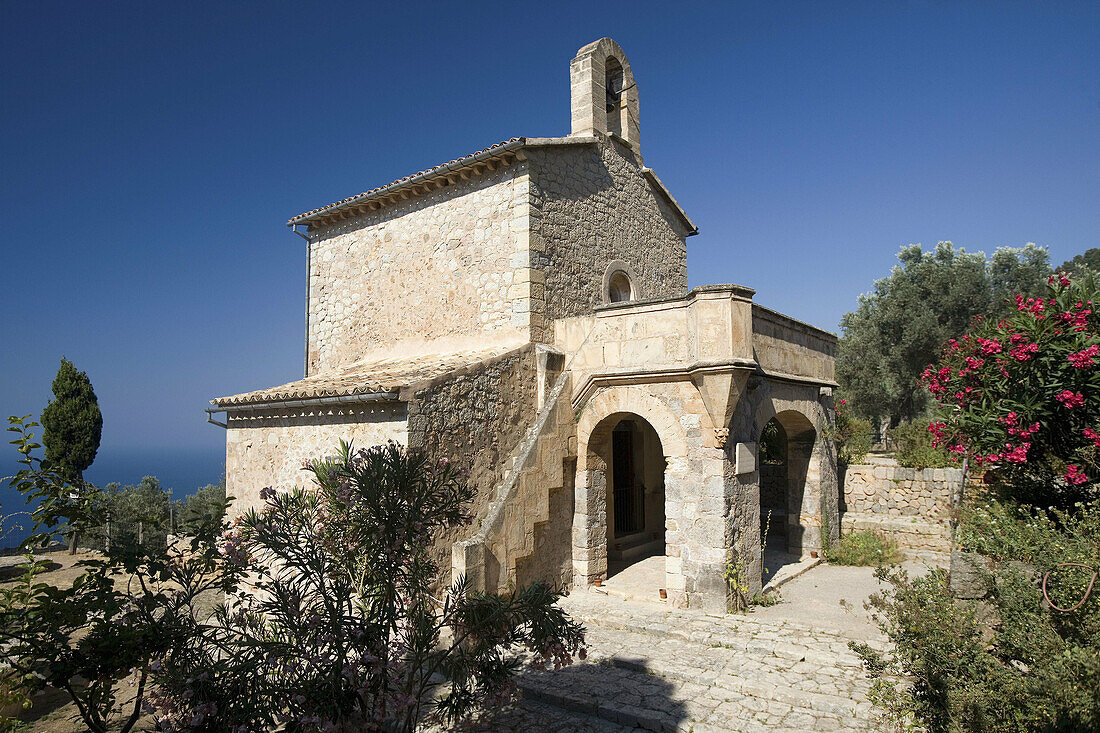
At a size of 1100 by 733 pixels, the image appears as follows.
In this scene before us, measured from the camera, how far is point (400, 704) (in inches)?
164

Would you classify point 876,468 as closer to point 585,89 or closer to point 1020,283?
point 585,89

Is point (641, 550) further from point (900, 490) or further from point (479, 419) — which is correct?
point (479, 419)

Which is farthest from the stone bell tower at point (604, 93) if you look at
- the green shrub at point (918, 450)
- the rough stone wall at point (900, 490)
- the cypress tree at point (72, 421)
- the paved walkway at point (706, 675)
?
the cypress tree at point (72, 421)


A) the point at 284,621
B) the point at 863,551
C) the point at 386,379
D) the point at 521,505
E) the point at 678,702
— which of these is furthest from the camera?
the point at 863,551

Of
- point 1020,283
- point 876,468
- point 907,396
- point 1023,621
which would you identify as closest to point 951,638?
point 1023,621

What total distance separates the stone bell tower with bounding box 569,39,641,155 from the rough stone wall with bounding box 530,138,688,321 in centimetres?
47

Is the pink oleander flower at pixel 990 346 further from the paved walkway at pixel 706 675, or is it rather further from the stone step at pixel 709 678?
the stone step at pixel 709 678

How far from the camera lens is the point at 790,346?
11047 millimetres

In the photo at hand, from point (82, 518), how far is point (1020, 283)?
28.9 metres

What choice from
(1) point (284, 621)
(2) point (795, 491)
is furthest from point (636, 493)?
(1) point (284, 621)

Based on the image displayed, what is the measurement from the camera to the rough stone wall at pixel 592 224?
1071 centimetres

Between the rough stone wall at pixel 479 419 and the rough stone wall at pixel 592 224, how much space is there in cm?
159

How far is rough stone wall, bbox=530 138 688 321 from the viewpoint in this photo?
10.7 m

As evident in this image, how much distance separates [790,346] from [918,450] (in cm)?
463
